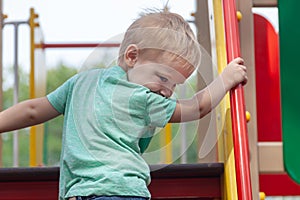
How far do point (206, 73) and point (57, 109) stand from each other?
1.94 ft

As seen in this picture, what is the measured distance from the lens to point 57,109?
1.88 m

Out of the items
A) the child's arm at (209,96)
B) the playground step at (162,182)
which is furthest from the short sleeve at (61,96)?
the playground step at (162,182)

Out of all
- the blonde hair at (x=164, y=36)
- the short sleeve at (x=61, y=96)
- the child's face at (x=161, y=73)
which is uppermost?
the blonde hair at (x=164, y=36)

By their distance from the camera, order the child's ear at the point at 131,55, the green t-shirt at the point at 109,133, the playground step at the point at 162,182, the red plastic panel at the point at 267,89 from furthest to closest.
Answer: the red plastic panel at the point at 267,89
the playground step at the point at 162,182
the child's ear at the point at 131,55
the green t-shirt at the point at 109,133

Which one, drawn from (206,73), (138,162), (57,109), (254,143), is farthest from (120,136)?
(254,143)

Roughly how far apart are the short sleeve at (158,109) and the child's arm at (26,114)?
27 centimetres

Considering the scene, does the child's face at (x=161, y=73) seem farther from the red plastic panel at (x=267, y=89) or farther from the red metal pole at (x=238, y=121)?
the red plastic panel at (x=267, y=89)

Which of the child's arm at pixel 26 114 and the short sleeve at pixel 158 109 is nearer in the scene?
the short sleeve at pixel 158 109

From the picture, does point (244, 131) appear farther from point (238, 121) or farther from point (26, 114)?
point (26, 114)

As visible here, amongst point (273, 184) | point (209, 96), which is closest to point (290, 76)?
point (273, 184)

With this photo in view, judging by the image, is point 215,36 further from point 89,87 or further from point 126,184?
point 126,184

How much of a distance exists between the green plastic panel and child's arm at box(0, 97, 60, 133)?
4.12 feet

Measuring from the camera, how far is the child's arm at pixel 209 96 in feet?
6.00

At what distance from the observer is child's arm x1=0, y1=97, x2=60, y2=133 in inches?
73.7
